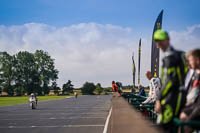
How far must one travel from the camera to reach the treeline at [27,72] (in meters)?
100

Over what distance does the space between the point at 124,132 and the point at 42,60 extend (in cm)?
10378

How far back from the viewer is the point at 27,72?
103750 millimetres

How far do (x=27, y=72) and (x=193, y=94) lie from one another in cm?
10422

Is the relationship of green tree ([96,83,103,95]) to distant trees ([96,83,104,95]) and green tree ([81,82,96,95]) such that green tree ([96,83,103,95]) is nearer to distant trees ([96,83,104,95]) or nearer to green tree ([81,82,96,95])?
distant trees ([96,83,104,95])

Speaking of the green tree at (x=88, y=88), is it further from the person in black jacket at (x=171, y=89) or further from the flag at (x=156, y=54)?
the person in black jacket at (x=171, y=89)

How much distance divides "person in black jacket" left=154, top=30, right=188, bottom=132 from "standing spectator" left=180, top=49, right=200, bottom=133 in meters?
0.12

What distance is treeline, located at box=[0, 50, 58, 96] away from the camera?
330 ft

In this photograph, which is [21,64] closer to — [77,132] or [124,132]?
[77,132]

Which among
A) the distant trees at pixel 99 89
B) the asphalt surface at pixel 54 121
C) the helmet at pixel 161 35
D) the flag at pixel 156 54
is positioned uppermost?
the flag at pixel 156 54

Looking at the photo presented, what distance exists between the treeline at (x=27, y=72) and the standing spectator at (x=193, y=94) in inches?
3975

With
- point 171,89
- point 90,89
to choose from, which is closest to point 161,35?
point 171,89

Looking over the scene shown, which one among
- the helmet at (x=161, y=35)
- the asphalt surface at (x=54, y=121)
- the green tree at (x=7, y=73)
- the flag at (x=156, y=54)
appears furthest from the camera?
the green tree at (x=7, y=73)

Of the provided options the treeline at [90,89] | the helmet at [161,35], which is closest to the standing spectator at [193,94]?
the helmet at [161,35]

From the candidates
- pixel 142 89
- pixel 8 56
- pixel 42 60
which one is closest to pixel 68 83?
pixel 42 60
